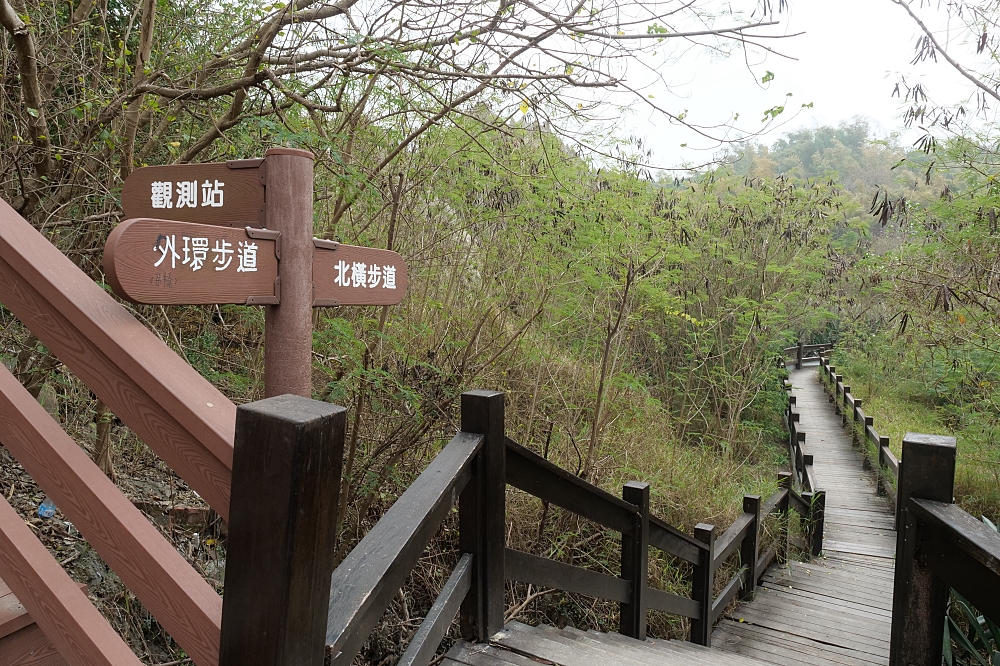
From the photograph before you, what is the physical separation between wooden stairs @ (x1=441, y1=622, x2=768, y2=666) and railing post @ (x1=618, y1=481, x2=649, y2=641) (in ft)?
1.24

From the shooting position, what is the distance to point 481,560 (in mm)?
2068

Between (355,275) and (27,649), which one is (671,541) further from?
(27,649)

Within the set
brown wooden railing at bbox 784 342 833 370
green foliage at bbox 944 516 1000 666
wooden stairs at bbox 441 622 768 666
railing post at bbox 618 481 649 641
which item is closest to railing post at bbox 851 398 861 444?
green foliage at bbox 944 516 1000 666

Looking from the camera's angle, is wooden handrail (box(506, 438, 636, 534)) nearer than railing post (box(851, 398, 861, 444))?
Yes

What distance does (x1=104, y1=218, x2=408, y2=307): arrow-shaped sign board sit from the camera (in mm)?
1472

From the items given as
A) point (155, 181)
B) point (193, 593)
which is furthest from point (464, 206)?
point (193, 593)

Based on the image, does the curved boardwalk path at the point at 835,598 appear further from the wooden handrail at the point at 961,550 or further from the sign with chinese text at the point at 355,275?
the sign with chinese text at the point at 355,275

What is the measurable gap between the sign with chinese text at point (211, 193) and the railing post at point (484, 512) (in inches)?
35.0

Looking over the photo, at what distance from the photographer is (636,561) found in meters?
3.14

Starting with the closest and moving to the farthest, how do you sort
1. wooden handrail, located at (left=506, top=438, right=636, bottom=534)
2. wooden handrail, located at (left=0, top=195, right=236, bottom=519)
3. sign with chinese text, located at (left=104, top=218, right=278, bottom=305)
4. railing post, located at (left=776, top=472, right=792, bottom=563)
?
wooden handrail, located at (left=0, top=195, right=236, bottom=519)
sign with chinese text, located at (left=104, top=218, right=278, bottom=305)
wooden handrail, located at (left=506, top=438, right=636, bottom=534)
railing post, located at (left=776, top=472, right=792, bottom=563)

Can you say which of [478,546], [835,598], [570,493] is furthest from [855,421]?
[478,546]

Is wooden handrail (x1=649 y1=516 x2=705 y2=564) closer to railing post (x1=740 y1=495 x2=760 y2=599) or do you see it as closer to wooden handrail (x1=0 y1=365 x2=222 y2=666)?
railing post (x1=740 y1=495 x2=760 y2=599)

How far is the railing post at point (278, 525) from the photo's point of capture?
85 cm

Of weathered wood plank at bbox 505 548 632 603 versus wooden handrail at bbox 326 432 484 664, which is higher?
wooden handrail at bbox 326 432 484 664
